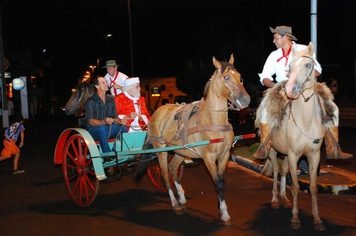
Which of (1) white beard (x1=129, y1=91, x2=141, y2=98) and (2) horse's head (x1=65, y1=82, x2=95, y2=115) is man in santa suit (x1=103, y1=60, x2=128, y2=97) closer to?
(2) horse's head (x1=65, y1=82, x2=95, y2=115)

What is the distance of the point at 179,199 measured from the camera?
714 cm

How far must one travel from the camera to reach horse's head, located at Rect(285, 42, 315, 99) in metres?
5.26

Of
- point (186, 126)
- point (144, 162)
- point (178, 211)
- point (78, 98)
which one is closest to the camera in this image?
point (186, 126)

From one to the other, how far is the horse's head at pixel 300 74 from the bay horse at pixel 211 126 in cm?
70

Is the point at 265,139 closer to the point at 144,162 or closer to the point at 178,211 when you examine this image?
the point at 178,211

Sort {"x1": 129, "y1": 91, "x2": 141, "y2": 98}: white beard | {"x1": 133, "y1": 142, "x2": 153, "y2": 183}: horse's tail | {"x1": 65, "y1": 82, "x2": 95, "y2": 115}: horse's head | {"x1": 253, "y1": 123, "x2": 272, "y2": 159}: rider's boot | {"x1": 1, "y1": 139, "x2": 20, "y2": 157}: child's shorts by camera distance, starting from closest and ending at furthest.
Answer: {"x1": 253, "y1": 123, "x2": 272, "y2": 159}: rider's boot, {"x1": 133, "y1": 142, "x2": 153, "y2": 183}: horse's tail, {"x1": 129, "y1": 91, "x2": 141, "y2": 98}: white beard, {"x1": 65, "y1": 82, "x2": 95, "y2": 115}: horse's head, {"x1": 1, "y1": 139, "x2": 20, "y2": 157}: child's shorts

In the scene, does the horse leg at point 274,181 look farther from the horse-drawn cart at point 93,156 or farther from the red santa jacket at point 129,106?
the red santa jacket at point 129,106

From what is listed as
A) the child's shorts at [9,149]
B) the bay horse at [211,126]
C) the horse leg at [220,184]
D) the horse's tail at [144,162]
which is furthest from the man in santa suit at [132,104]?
the child's shorts at [9,149]

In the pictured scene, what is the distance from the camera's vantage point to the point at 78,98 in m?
8.51

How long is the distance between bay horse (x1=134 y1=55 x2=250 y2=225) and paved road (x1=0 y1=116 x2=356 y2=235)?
0.43 metres

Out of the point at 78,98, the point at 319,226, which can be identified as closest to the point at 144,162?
the point at 78,98

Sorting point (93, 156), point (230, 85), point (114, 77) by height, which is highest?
point (114, 77)

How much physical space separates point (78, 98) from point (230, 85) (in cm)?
397

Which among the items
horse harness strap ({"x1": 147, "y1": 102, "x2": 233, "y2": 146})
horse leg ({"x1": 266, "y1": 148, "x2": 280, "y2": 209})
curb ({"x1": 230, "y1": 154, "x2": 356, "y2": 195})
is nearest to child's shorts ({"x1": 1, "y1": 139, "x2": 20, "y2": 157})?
horse harness strap ({"x1": 147, "y1": 102, "x2": 233, "y2": 146})
